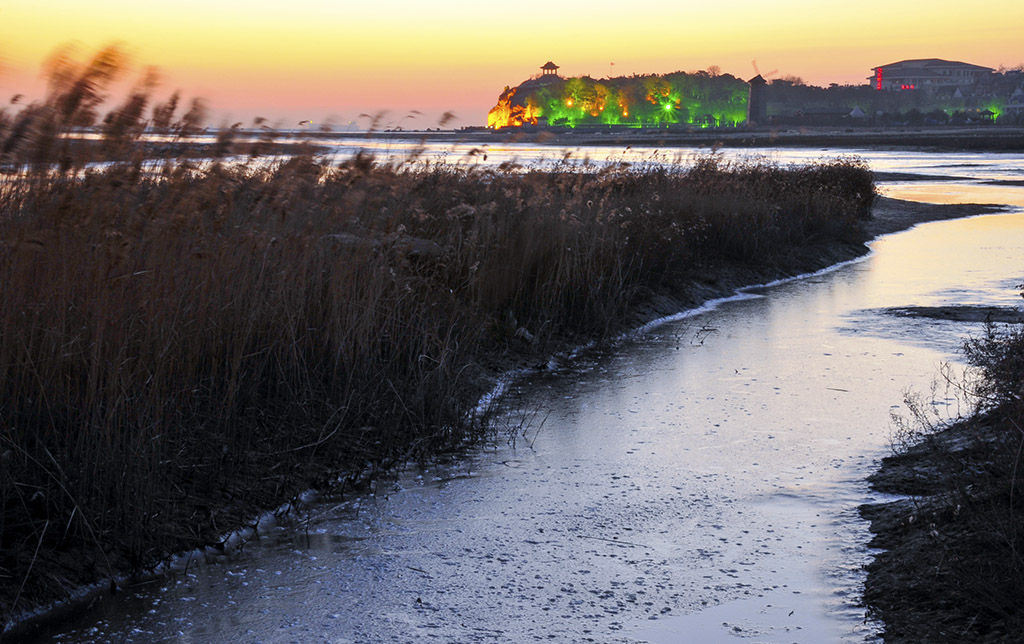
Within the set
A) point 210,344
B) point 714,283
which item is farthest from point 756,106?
point 210,344

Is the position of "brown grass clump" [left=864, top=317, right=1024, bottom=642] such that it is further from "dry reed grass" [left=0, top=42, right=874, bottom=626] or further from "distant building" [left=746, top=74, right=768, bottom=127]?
"distant building" [left=746, top=74, right=768, bottom=127]

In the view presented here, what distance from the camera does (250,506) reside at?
17.3 feet

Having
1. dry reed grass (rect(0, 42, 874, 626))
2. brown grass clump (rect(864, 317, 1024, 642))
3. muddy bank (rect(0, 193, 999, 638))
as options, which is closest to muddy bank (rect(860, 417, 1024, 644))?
brown grass clump (rect(864, 317, 1024, 642))

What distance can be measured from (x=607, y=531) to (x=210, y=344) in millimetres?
2411

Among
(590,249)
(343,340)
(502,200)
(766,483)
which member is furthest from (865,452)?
(502,200)

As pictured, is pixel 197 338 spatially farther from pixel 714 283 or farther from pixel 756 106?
pixel 756 106

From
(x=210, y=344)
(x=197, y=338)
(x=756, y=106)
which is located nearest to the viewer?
(x=197, y=338)

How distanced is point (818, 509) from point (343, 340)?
3.02 meters

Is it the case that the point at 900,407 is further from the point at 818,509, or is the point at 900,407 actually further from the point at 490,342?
the point at 490,342

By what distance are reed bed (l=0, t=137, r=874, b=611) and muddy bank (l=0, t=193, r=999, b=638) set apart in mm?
133

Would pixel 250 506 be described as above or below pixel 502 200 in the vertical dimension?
below

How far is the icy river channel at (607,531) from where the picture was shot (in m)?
4.12

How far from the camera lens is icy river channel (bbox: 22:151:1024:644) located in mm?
4125

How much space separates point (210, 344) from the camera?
561 centimetres
